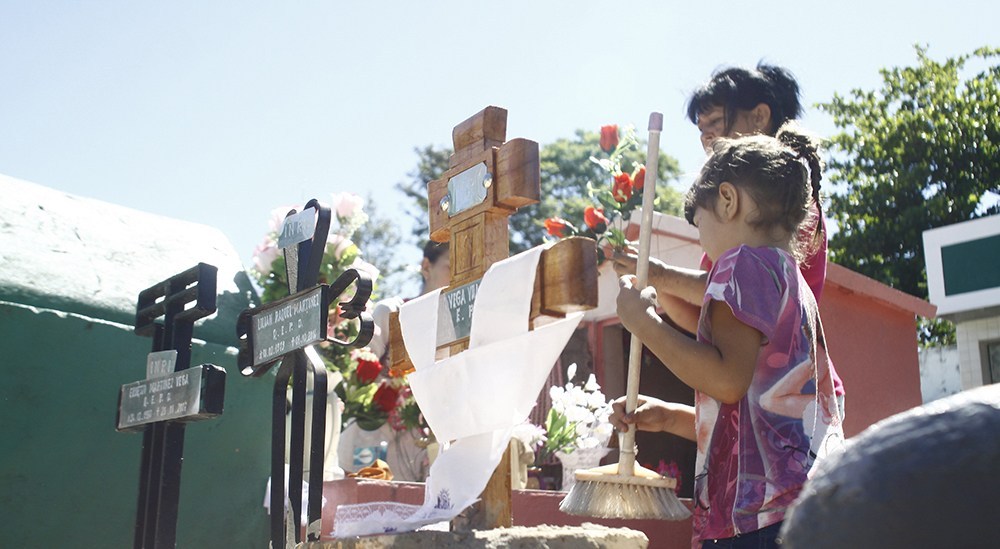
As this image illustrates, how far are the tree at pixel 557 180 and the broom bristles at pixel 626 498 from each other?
23.8 metres

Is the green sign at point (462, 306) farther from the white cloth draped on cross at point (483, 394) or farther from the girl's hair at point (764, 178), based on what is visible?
the girl's hair at point (764, 178)

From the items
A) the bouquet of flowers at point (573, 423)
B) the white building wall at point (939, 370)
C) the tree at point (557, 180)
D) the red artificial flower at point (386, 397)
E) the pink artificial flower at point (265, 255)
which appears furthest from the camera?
the tree at point (557, 180)

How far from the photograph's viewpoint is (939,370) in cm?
1900

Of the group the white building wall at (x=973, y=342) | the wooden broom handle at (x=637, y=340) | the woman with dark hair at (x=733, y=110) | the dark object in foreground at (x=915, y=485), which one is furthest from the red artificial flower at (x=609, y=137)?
the white building wall at (x=973, y=342)

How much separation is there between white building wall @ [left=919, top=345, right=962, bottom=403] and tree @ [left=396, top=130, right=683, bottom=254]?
28.1ft

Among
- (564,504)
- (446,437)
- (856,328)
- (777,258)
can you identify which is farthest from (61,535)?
(856,328)

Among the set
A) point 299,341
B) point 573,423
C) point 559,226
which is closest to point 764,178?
point 299,341

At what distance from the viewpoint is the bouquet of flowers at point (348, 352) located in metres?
5.08

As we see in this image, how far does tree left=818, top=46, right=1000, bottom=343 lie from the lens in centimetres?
2242

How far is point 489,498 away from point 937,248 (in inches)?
523

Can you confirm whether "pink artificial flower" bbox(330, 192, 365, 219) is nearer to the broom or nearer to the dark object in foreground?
the broom

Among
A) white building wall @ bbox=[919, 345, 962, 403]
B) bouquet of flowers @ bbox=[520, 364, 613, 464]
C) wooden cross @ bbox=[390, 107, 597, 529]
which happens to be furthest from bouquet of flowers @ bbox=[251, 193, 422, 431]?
white building wall @ bbox=[919, 345, 962, 403]

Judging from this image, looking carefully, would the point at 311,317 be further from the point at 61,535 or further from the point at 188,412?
the point at 61,535

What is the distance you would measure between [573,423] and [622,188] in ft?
5.02
